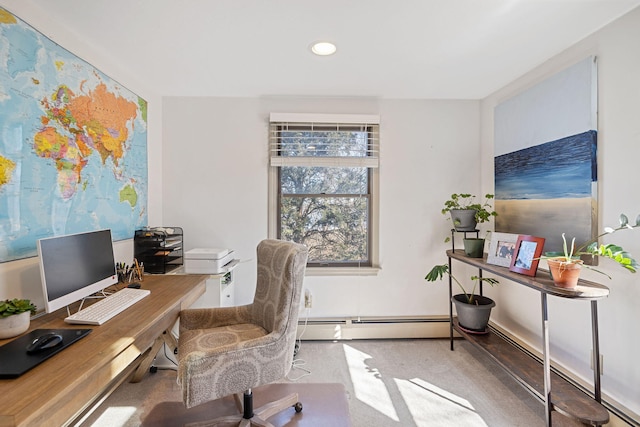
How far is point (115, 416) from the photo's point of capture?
178 cm

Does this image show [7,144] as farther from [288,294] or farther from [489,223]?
[489,223]

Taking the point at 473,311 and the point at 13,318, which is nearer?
the point at 13,318

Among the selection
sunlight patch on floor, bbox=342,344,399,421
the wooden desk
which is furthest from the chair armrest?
sunlight patch on floor, bbox=342,344,399,421

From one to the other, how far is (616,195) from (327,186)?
6.59ft

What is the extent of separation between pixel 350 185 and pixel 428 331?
62.9 inches

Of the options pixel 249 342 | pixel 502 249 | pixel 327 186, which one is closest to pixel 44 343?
pixel 249 342

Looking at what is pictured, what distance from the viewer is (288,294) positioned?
4.99 feet

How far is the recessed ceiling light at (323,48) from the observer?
72.4 inches

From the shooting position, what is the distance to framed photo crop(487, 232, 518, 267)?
1933 millimetres

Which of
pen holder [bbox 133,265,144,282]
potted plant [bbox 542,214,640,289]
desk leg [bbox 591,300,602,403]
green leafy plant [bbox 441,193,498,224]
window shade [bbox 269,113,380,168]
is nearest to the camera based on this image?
potted plant [bbox 542,214,640,289]

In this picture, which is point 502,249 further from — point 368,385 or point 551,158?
point 368,385

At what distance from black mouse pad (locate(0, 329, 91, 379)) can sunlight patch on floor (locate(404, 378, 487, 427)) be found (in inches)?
72.6

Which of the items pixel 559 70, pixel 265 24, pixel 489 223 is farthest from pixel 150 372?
pixel 559 70

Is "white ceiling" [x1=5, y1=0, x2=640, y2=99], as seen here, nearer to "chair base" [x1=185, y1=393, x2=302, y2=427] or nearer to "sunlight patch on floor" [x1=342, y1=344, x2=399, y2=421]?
"chair base" [x1=185, y1=393, x2=302, y2=427]
